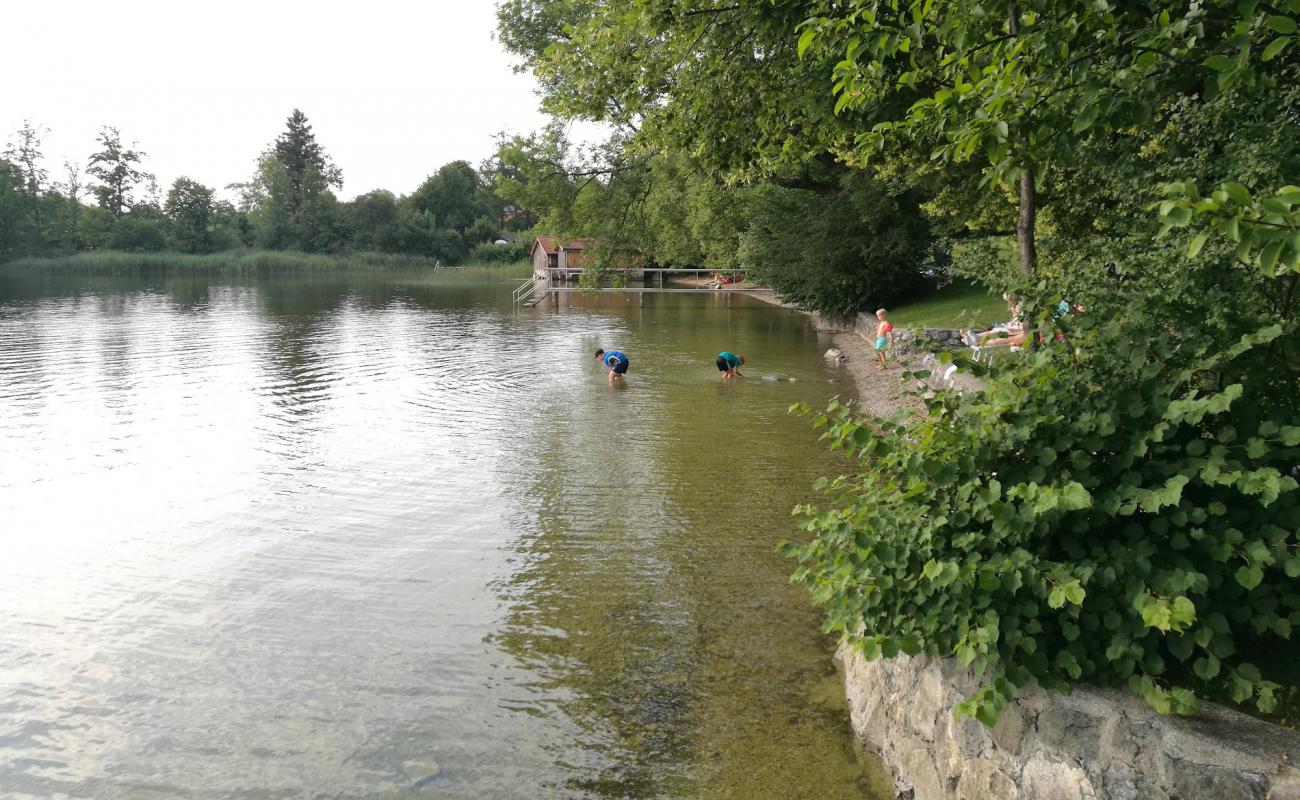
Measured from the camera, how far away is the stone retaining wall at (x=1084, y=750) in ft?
12.0

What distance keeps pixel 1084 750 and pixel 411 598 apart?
5701 millimetres

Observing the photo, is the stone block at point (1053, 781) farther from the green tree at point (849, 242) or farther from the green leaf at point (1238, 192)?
the green tree at point (849, 242)

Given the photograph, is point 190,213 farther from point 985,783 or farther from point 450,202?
point 985,783

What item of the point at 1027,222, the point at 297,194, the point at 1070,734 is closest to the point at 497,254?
the point at 297,194

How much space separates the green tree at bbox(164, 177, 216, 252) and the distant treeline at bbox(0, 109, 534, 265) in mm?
110

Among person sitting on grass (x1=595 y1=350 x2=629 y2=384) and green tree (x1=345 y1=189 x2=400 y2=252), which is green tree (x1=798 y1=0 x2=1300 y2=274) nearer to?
person sitting on grass (x1=595 y1=350 x2=629 y2=384)

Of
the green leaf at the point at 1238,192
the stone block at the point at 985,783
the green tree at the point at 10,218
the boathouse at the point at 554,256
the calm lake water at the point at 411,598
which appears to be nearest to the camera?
the green leaf at the point at 1238,192

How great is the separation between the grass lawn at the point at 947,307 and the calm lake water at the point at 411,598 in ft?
27.5

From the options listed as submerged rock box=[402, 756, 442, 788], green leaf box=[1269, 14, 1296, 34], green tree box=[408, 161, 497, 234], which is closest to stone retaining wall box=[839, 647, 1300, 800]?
submerged rock box=[402, 756, 442, 788]

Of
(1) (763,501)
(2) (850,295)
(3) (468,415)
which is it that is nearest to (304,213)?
(2) (850,295)

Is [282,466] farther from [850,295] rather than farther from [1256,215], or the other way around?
[850,295]

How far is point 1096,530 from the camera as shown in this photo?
446 cm

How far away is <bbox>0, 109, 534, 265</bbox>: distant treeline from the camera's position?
93.3m

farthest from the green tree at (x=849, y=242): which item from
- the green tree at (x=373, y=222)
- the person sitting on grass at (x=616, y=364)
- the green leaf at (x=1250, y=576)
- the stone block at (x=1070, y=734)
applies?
the green tree at (x=373, y=222)
